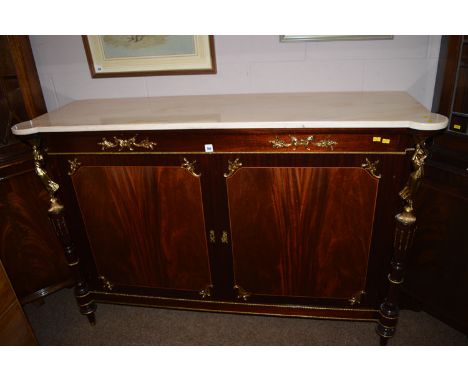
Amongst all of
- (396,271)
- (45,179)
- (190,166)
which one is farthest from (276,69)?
(45,179)

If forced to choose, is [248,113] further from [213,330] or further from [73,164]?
[213,330]

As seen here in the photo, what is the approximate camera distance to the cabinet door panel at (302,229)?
1.60 metres

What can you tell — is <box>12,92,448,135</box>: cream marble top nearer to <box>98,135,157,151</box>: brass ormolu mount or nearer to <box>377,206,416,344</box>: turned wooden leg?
<box>98,135,157,151</box>: brass ormolu mount

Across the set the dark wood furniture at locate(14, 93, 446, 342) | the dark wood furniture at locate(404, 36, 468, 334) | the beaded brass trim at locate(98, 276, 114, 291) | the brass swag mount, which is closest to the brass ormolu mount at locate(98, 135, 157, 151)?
the dark wood furniture at locate(14, 93, 446, 342)

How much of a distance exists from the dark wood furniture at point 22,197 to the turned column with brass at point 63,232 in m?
0.27

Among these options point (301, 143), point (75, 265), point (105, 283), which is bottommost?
point (105, 283)

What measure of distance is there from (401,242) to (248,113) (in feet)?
3.03

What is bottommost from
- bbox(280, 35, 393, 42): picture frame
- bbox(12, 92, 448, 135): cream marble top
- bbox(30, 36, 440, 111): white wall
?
bbox(12, 92, 448, 135): cream marble top

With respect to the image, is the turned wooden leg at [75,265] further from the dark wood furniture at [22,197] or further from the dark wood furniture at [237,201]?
the dark wood furniture at [22,197]

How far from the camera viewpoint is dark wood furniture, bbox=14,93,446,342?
5.04 ft

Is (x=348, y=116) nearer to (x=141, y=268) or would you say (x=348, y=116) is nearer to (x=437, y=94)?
(x=437, y=94)

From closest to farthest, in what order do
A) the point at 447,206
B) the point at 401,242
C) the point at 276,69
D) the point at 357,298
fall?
1. the point at 401,242
2. the point at 447,206
3. the point at 357,298
4. the point at 276,69

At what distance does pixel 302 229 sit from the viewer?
171cm

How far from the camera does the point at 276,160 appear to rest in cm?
159
